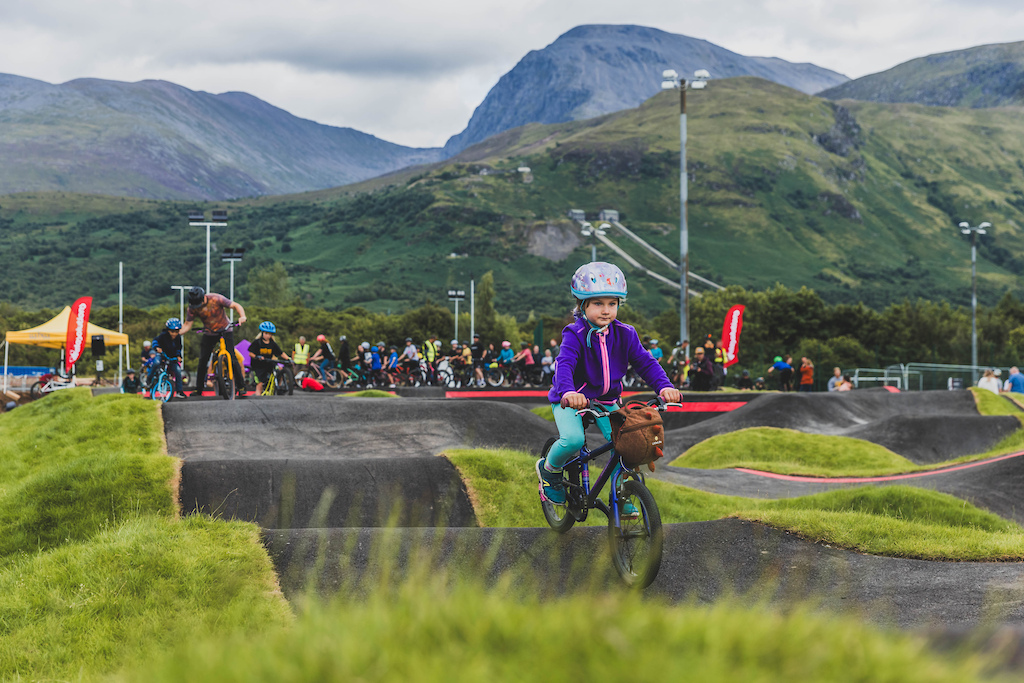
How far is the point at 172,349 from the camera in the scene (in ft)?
50.7

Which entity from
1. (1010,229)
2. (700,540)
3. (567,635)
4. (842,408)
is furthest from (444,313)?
(1010,229)

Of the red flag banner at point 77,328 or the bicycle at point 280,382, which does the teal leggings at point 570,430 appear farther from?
the red flag banner at point 77,328

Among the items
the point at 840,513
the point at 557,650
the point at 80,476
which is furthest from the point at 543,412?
the point at 557,650

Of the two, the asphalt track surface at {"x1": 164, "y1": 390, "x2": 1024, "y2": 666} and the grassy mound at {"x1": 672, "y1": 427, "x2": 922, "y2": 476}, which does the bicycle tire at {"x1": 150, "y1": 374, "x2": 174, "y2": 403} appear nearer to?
the asphalt track surface at {"x1": 164, "y1": 390, "x2": 1024, "y2": 666}

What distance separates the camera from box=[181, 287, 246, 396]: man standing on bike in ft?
44.6

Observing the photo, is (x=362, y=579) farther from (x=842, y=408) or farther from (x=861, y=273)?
(x=861, y=273)

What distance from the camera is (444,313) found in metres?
72.9

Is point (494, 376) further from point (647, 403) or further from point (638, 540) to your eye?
point (638, 540)

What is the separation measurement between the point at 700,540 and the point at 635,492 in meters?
1.69

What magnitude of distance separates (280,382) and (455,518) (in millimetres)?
10958

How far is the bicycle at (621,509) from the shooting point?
16.9ft

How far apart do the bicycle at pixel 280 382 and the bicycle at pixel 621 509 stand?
13.5 meters

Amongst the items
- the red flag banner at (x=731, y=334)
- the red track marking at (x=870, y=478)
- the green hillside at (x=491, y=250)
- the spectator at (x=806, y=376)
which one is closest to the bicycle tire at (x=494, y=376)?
the red flag banner at (x=731, y=334)

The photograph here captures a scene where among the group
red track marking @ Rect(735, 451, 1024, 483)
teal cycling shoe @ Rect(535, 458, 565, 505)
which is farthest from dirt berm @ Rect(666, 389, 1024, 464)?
teal cycling shoe @ Rect(535, 458, 565, 505)
